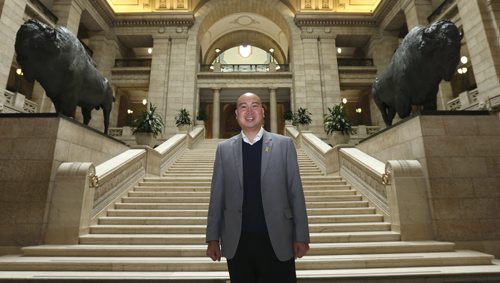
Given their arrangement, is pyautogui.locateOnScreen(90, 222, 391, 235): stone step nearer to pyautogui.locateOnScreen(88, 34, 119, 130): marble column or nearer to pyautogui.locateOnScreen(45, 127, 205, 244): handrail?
pyautogui.locateOnScreen(45, 127, 205, 244): handrail

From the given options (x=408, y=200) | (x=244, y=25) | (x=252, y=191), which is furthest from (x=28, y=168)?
(x=244, y=25)

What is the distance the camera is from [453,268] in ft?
12.5

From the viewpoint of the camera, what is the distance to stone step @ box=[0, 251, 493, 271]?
12.7 ft

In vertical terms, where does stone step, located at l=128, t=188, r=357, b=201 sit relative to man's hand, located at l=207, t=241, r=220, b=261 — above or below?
above

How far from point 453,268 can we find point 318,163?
21.3ft

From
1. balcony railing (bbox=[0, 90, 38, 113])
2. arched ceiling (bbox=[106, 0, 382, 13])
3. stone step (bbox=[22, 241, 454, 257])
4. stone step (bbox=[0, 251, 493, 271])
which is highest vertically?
arched ceiling (bbox=[106, 0, 382, 13])

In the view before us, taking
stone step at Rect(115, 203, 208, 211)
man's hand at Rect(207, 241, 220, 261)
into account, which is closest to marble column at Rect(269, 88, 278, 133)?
stone step at Rect(115, 203, 208, 211)

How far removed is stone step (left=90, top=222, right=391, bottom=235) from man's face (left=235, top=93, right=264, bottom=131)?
3729 millimetres

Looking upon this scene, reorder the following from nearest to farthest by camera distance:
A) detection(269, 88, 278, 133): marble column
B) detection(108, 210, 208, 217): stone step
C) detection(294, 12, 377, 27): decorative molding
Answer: detection(108, 210, 208, 217): stone step → detection(269, 88, 278, 133): marble column → detection(294, 12, 377, 27): decorative molding

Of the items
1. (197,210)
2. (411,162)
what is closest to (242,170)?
(197,210)

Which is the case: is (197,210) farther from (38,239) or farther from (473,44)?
(473,44)

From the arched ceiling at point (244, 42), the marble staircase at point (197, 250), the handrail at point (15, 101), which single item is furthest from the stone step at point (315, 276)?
the arched ceiling at point (244, 42)

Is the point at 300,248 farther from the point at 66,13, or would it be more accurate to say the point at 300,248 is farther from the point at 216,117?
the point at 66,13

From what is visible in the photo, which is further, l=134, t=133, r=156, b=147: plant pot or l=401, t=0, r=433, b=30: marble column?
l=401, t=0, r=433, b=30: marble column
